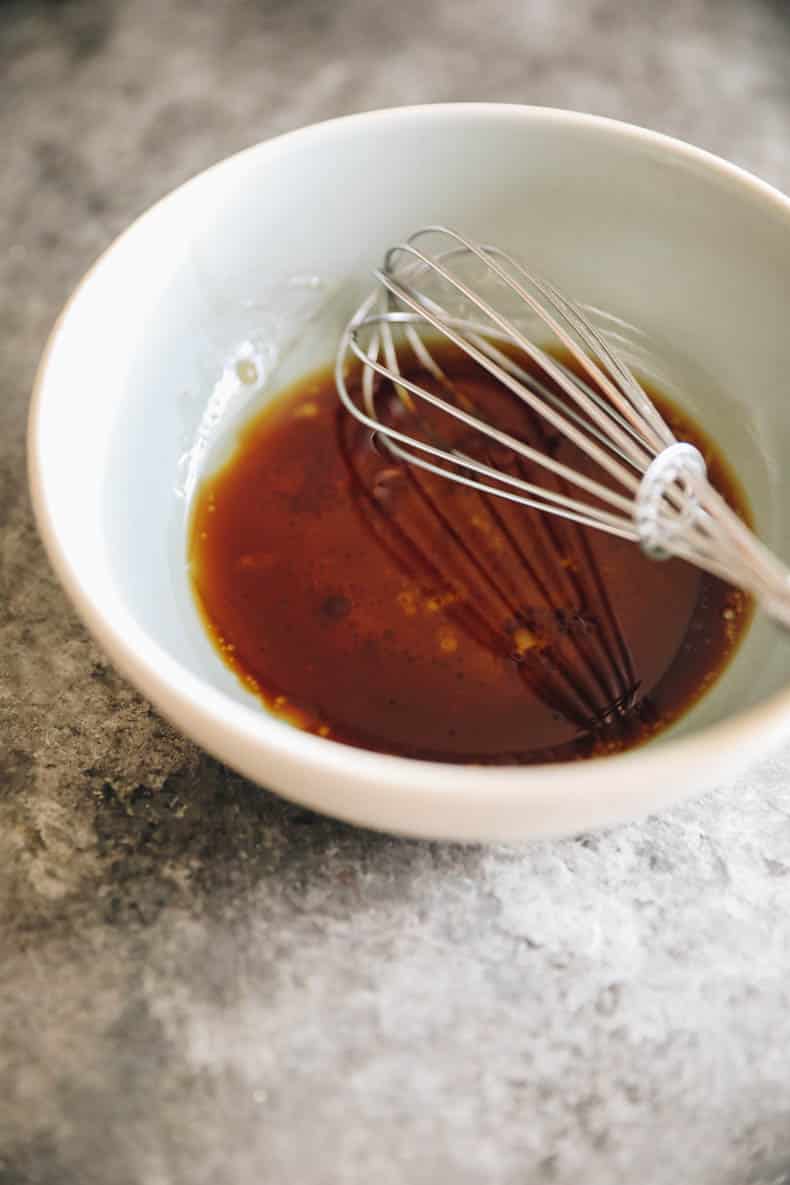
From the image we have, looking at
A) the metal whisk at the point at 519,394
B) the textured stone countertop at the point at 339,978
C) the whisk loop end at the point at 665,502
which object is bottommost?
the textured stone countertop at the point at 339,978

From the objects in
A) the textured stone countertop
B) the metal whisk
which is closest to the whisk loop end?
the metal whisk

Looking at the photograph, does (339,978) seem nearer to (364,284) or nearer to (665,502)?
(665,502)

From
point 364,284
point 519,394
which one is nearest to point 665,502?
point 519,394

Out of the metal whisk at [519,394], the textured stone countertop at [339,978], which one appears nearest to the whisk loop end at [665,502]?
the metal whisk at [519,394]

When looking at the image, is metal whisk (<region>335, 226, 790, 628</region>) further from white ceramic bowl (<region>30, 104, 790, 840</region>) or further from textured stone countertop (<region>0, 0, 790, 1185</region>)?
textured stone countertop (<region>0, 0, 790, 1185</region>)

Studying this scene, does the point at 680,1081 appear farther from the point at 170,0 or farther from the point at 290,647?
the point at 170,0

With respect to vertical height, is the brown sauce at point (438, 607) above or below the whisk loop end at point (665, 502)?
below

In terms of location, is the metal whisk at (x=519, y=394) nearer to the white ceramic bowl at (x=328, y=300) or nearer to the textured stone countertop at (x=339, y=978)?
the white ceramic bowl at (x=328, y=300)
